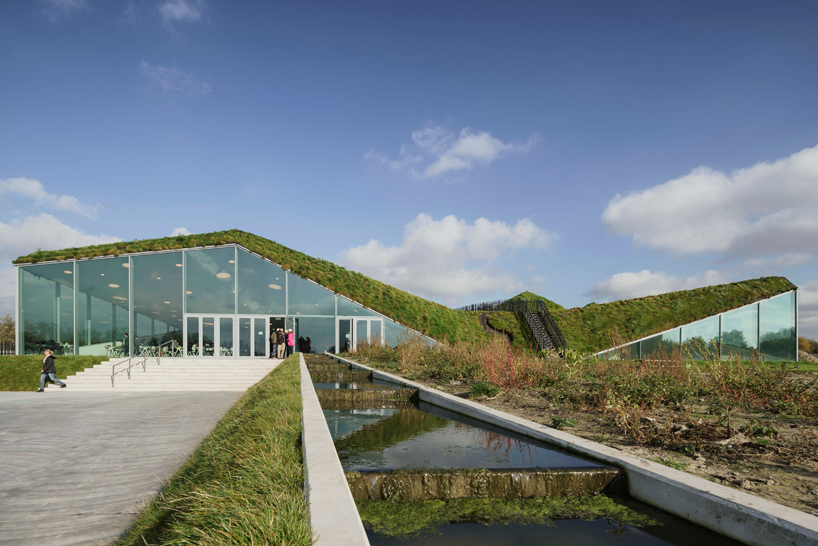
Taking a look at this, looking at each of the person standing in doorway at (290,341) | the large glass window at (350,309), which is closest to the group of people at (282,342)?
the person standing in doorway at (290,341)

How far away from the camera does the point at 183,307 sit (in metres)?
22.6

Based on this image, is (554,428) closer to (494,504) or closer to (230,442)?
(494,504)

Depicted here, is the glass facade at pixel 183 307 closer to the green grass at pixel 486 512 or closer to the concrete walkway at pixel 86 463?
the concrete walkway at pixel 86 463

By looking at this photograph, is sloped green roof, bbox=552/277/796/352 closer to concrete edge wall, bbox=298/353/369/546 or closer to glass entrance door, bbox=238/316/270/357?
glass entrance door, bbox=238/316/270/357

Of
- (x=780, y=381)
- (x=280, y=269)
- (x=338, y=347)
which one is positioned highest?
(x=280, y=269)

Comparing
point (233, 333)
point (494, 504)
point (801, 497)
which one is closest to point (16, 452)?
point (494, 504)

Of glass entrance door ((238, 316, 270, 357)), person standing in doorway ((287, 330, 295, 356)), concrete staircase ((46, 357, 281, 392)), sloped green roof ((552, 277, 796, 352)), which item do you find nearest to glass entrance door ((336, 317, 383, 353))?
person standing in doorway ((287, 330, 295, 356))

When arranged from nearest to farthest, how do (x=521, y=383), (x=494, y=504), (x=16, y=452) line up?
(x=494, y=504) → (x=16, y=452) → (x=521, y=383)

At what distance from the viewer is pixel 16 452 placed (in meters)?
6.83

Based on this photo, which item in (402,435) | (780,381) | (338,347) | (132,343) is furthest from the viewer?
(338,347)

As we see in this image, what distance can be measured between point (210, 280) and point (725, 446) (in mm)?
23214

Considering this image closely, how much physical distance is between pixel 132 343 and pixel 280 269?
781cm

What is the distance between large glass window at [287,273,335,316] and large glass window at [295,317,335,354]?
0.42m

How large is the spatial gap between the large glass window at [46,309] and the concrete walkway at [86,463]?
10.7 meters
